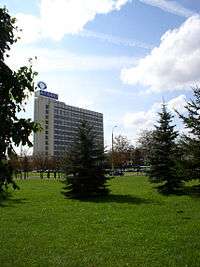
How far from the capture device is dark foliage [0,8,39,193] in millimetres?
8328

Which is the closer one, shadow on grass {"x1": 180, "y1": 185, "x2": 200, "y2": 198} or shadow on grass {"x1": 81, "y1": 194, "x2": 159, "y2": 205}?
shadow on grass {"x1": 81, "y1": 194, "x2": 159, "y2": 205}

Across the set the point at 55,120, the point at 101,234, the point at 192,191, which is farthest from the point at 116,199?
the point at 55,120

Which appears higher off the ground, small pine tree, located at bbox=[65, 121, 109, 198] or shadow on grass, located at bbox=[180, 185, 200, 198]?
small pine tree, located at bbox=[65, 121, 109, 198]

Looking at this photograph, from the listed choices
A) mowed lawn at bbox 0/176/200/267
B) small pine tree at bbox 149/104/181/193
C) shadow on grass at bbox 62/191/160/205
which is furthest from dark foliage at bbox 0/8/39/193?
small pine tree at bbox 149/104/181/193

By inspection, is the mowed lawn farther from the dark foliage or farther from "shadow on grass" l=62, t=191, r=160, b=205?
the dark foliage

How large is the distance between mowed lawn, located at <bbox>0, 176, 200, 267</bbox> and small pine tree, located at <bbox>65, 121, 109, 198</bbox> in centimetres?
451

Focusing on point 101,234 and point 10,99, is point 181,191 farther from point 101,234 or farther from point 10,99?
point 10,99

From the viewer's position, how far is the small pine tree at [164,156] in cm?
2922

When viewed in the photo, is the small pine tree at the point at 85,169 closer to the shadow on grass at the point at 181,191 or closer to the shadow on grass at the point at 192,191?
the shadow on grass at the point at 181,191

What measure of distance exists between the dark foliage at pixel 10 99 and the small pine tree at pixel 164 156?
2117 centimetres

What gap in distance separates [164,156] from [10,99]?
22.2 m

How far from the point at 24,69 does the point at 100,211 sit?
1235 cm

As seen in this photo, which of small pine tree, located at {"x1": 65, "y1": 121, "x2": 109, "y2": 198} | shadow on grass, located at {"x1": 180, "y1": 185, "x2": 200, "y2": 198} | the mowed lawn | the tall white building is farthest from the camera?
the tall white building

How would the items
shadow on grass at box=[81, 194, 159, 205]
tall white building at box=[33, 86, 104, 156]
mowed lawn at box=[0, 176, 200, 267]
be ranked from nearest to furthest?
mowed lawn at box=[0, 176, 200, 267] → shadow on grass at box=[81, 194, 159, 205] → tall white building at box=[33, 86, 104, 156]
